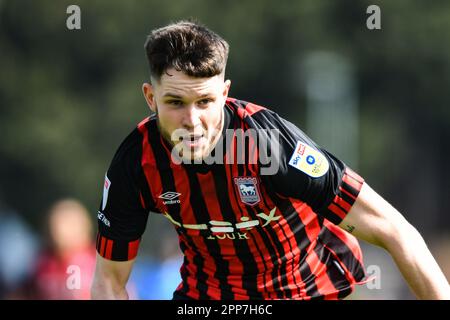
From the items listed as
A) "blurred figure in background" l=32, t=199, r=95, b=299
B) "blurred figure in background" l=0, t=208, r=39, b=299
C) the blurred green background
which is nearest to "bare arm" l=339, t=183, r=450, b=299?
"blurred figure in background" l=32, t=199, r=95, b=299

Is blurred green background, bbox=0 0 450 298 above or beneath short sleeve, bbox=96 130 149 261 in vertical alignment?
beneath

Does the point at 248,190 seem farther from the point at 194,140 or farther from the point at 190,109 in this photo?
the point at 190,109

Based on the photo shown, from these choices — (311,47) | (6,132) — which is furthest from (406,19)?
(6,132)

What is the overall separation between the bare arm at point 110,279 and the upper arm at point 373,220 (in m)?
1.33

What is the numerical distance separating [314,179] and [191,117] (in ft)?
2.32

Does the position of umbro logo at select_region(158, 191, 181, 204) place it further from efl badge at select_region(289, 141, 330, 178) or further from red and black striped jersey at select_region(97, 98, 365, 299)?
efl badge at select_region(289, 141, 330, 178)

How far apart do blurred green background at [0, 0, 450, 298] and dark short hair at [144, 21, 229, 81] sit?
14441 millimetres

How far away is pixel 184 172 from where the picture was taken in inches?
209

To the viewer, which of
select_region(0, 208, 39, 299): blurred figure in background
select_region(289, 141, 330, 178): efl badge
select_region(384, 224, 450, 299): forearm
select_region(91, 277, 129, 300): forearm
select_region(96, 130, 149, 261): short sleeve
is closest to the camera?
select_region(384, 224, 450, 299): forearm

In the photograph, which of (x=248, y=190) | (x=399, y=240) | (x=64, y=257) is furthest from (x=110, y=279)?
(x=64, y=257)

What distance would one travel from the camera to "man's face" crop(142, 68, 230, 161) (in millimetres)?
5023

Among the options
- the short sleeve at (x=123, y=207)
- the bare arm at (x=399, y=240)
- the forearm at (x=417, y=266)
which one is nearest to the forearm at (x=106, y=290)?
the short sleeve at (x=123, y=207)

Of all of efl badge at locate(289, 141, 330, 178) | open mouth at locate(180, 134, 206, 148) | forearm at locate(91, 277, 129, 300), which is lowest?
forearm at locate(91, 277, 129, 300)

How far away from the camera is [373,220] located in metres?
5.00
